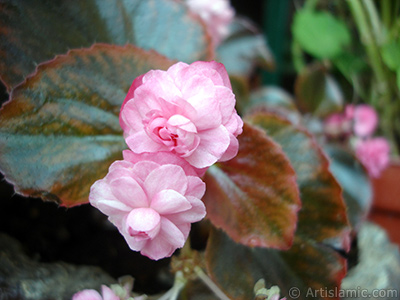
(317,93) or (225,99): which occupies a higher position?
(225,99)

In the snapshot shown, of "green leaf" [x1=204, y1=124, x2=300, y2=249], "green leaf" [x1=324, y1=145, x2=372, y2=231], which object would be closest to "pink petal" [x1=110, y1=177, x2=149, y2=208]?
"green leaf" [x1=204, y1=124, x2=300, y2=249]

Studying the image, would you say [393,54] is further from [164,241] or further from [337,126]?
[164,241]

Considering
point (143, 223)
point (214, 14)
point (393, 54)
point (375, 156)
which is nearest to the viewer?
point (143, 223)

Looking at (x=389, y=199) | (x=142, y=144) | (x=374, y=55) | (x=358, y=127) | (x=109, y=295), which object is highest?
(x=142, y=144)

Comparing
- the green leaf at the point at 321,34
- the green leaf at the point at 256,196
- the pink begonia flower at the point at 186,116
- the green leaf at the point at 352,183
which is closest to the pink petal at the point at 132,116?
the pink begonia flower at the point at 186,116

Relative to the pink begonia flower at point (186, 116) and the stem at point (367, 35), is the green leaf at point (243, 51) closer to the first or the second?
the stem at point (367, 35)

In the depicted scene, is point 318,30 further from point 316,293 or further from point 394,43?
point 316,293

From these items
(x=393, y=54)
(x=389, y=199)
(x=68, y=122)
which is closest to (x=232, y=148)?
(x=68, y=122)

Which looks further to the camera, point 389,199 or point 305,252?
point 389,199
